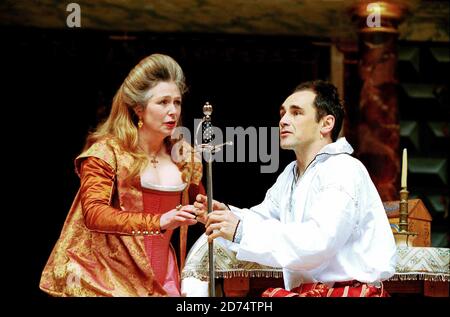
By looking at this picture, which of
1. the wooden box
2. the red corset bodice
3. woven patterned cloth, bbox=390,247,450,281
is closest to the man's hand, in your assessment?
the red corset bodice

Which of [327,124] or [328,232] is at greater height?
[327,124]

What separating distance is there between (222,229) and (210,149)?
0.36m

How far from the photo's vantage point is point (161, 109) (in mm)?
5156

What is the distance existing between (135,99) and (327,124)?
96cm

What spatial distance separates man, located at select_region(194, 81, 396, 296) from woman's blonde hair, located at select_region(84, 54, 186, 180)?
1.75 ft

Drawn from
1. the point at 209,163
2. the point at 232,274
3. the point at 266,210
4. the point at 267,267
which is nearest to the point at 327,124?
the point at 266,210

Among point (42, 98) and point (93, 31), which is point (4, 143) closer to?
A: point (42, 98)

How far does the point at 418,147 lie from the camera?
7.65 metres

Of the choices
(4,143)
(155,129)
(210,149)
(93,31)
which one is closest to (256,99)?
(93,31)

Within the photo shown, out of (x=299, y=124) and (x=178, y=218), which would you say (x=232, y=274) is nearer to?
(x=178, y=218)

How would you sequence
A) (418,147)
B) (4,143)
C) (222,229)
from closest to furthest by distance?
(222,229) < (4,143) < (418,147)

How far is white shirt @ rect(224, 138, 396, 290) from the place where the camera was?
14.8 feet

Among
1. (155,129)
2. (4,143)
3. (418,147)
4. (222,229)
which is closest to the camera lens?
(222,229)
